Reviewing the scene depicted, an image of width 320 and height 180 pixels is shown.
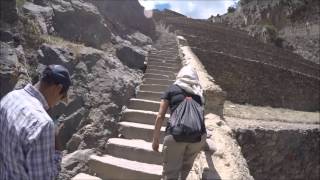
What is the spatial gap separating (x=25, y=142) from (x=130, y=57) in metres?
7.94

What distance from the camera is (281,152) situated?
1200 centimetres

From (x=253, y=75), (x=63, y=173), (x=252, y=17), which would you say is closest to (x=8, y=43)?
(x=63, y=173)

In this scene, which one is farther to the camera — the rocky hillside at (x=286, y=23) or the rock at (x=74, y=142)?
the rocky hillside at (x=286, y=23)

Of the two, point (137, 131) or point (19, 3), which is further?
point (19, 3)

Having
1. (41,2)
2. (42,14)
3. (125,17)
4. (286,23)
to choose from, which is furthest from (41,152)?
(286,23)

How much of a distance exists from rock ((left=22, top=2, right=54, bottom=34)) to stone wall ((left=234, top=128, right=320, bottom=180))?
15.9ft

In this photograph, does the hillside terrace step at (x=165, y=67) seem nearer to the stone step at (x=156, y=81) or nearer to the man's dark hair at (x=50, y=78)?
the stone step at (x=156, y=81)

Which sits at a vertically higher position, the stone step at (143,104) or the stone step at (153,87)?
the stone step at (153,87)

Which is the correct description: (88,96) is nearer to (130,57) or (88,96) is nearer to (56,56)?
(56,56)

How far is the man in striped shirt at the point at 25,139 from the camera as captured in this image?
8.12ft

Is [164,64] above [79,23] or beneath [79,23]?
beneath

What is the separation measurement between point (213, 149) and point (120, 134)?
206 centimetres

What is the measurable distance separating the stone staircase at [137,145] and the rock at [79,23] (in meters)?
1.38

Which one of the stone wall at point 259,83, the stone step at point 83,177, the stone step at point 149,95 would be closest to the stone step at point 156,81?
the stone step at point 149,95
